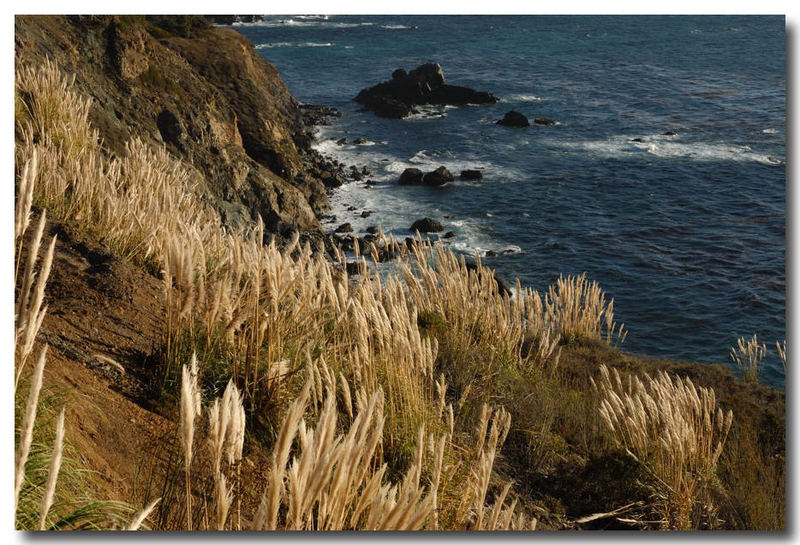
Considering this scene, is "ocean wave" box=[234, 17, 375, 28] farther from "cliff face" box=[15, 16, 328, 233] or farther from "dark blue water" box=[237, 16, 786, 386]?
"cliff face" box=[15, 16, 328, 233]

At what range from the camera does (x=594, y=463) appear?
170 inches

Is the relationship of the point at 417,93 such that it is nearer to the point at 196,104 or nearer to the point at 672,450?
the point at 196,104

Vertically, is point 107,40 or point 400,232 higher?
point 107,40

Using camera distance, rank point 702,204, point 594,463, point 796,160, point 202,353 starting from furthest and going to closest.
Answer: point 702,204 → point 594,463 → point 796,160 → point 202,353

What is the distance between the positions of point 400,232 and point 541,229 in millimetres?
4200

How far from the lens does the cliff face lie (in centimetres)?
1259

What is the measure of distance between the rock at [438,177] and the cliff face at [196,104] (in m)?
3.99

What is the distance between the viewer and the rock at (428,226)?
66.3ft

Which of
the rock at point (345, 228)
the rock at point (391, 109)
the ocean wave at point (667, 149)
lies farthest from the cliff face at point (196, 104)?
the rock at point (391, 109)

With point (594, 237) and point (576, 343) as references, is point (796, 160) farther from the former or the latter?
point (594, 237)

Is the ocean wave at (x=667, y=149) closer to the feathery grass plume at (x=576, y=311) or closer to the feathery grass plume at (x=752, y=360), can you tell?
the feathery grass plume at (x=752, y=360)

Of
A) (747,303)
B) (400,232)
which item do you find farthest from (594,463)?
(400,232)

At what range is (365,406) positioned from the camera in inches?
108

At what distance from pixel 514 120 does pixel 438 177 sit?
8396 mm
